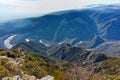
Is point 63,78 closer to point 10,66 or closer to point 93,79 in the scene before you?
point 93,79

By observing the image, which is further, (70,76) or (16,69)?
(16,69)

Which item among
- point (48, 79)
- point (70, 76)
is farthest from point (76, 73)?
point (48, 79)

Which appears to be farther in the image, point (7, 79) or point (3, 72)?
point (3, 72)

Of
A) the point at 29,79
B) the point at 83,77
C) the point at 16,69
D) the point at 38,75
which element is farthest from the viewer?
the point at 38,75

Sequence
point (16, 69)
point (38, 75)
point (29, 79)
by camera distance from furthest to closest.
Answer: point (38, 75)
point (16, 69)
point (29, 79)

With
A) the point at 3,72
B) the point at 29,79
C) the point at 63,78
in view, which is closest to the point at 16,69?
the point at 3,72

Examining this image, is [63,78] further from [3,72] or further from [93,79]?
[3,72]

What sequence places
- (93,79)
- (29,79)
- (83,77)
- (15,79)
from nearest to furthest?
(15,79) < (29,79) < (83,77) < (93,79)

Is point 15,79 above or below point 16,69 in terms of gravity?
above

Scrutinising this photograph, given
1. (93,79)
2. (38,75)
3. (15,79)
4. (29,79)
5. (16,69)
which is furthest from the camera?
(38,75)
